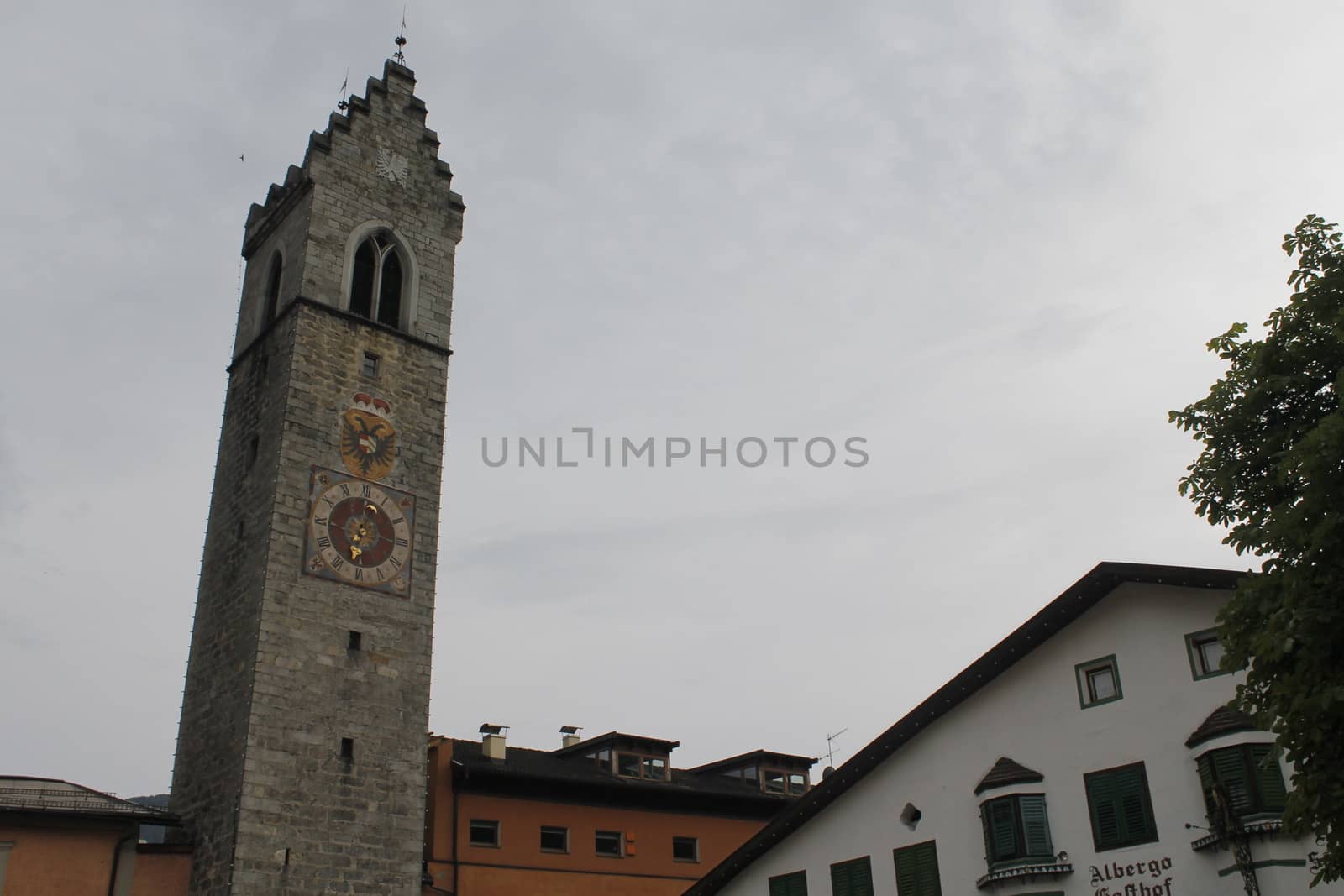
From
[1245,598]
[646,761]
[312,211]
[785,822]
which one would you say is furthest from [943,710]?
[312,211]

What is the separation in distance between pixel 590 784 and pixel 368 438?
1332 centimetres

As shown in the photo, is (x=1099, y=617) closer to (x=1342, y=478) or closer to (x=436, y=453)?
(x=1342, y=478)

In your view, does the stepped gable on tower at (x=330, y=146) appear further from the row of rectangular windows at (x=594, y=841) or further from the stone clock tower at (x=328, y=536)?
the row of rectangular windows at (x=594, y=841)

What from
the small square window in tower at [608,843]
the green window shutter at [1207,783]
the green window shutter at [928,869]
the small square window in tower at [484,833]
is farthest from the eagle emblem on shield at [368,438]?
the green window shutter at [1207,783]

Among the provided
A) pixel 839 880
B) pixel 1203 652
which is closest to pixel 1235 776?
pixel 1203 652

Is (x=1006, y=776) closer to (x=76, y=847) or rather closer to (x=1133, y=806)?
(x=1133, y=806)

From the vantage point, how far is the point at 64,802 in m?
28.6

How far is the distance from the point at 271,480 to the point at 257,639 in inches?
176

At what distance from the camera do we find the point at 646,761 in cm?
4322

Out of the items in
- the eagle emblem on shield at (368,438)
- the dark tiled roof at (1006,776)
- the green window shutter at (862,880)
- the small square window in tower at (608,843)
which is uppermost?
the eagle emblem on shield at (368,438)

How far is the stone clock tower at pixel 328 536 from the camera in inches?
1180

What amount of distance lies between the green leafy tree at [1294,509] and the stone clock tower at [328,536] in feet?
71.3

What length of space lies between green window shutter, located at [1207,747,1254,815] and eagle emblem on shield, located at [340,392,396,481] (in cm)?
2261

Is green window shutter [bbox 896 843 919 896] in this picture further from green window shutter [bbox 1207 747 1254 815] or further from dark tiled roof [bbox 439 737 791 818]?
dark tiled roof [bbox 439 737 791 818]
